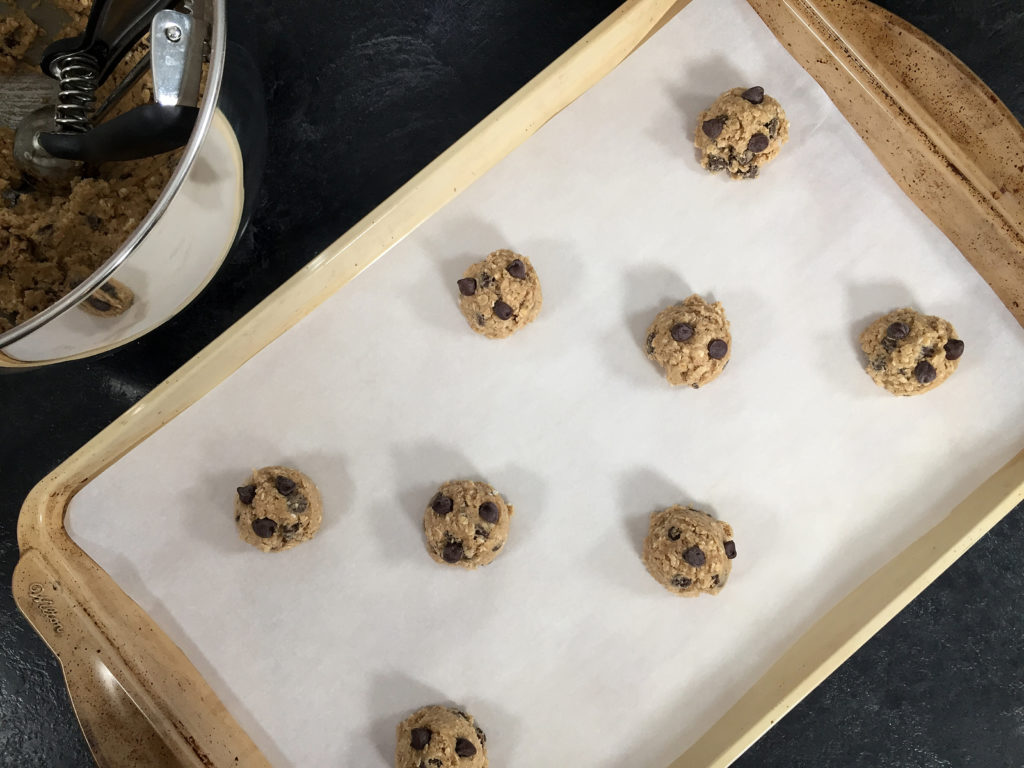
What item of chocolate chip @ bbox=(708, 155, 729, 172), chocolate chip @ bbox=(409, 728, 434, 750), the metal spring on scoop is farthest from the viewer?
chocolate chip @ bbox=(708, 155, 729, 172)

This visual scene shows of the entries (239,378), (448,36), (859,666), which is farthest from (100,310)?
(859,666)

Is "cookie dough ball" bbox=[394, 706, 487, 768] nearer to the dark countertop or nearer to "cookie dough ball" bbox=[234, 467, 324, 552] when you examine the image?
"cookie dough ball" bbox=[234, 467, 324, 552]

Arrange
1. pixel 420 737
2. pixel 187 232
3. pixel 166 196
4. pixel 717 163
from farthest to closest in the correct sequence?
pixel 717 163
pixel 420 737
pixel 187 232
pixel 166 196

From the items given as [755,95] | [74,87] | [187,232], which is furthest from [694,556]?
[74,87]

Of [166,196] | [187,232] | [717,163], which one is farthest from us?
[717,163]

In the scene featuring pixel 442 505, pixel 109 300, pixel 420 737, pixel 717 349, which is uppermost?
pixel 109 300

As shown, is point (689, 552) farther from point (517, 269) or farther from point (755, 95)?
point (755, 95)

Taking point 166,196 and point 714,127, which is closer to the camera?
point 166,196

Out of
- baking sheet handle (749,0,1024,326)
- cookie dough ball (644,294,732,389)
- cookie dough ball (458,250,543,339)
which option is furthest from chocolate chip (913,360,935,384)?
cookie dough ball (458,250,543,339)

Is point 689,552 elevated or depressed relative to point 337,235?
depressed
